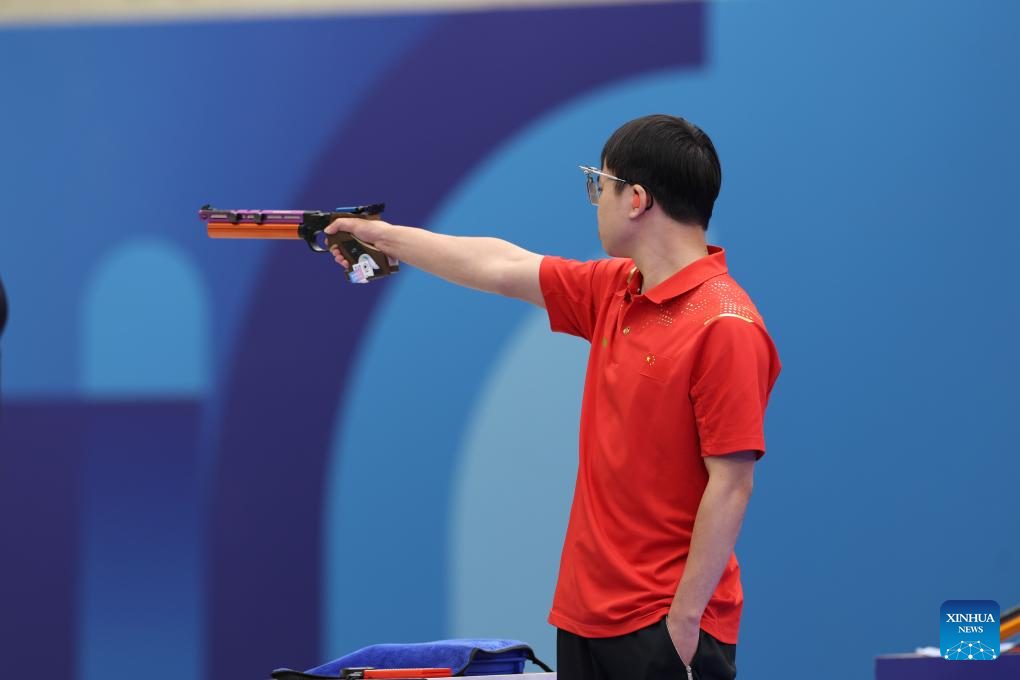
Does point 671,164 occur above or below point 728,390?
above

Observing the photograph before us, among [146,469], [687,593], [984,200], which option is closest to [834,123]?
[984,200]

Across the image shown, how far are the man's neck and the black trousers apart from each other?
63cm

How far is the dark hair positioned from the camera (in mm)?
2170

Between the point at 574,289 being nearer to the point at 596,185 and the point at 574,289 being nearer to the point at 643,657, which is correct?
the point at 596,185

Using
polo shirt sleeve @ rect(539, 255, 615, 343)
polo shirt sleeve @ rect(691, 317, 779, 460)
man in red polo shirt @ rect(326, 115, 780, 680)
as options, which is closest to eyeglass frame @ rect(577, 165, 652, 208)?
man in red polo shirt @ rect(326, 115, 780, 680)

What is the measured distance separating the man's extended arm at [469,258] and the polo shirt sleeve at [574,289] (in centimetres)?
4

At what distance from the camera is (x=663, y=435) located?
208cm

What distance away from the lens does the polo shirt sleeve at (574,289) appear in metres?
2.38

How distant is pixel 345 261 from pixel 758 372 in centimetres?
105

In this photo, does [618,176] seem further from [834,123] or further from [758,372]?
[834,123]

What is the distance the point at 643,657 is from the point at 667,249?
2.41 ft

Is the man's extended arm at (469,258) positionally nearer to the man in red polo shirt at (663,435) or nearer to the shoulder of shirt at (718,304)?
the man in red polo shirt at (663,435)

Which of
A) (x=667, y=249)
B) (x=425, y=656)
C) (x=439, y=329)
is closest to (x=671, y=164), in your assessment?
(x=667, y=249)

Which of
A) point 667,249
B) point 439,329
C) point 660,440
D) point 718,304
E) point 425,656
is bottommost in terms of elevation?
point 425,656
